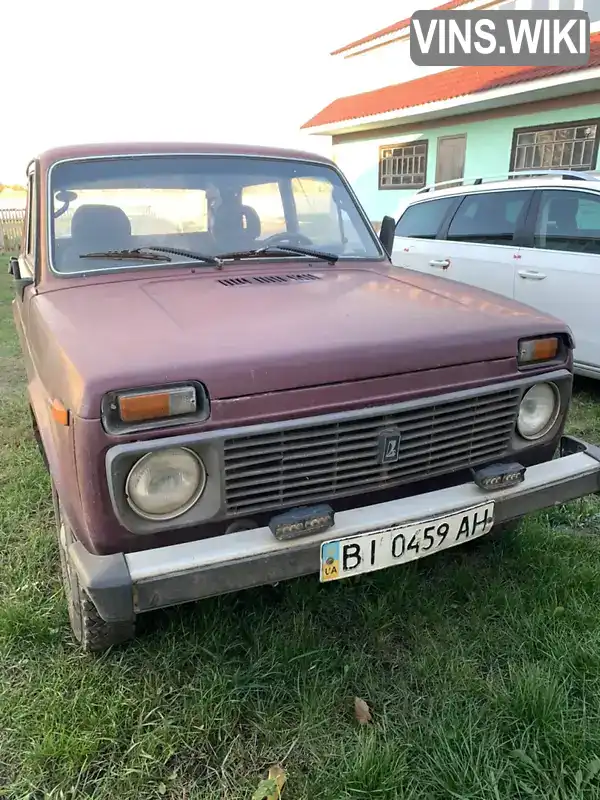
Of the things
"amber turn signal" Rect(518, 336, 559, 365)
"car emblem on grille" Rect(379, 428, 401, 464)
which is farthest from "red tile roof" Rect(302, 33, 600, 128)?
"car emblem on grille" Rect(379, 428, 401, 464)

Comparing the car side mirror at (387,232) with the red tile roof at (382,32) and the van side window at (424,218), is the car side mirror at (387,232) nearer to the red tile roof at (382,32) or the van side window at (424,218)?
the van side window at (424,218)

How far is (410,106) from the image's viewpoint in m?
13.5

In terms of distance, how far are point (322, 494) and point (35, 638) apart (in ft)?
4.39

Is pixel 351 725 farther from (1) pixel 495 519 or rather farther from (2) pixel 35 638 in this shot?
(2) pixel 35 638

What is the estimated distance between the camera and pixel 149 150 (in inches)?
123

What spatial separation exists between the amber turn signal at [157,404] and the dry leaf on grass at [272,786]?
113 centimetres

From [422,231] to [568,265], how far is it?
194cm

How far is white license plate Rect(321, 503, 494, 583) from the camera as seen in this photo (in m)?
2.05

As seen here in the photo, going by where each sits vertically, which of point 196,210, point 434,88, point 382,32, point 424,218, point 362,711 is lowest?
point 362,711

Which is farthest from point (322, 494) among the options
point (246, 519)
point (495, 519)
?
point (495, 519)

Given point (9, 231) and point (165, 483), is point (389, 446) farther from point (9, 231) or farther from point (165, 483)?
point (9, 231)

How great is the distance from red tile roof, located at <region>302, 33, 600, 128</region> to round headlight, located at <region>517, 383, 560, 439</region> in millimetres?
9470

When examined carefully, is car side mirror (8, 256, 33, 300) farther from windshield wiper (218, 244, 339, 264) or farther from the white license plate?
the white license plate

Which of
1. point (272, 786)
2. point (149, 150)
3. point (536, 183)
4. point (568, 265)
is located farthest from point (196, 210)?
point (536, 183)
